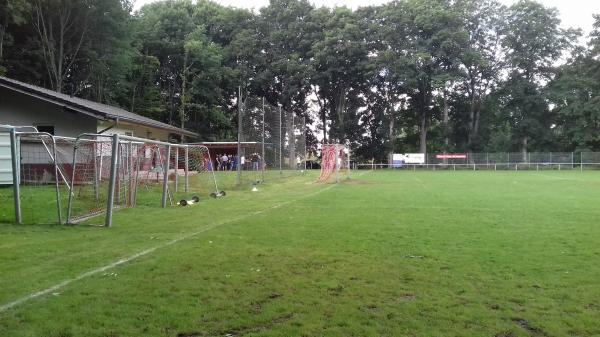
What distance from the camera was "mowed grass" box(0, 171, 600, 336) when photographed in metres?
4.36

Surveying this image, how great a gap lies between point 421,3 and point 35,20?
133 feet

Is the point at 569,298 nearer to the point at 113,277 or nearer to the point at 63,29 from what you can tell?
the point at 113,277

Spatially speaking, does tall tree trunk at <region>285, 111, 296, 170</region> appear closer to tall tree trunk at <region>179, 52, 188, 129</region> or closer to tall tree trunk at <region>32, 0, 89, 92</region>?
tall tree trunk at <region>32, 0, 89, 92</region>

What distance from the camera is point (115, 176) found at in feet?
34.3

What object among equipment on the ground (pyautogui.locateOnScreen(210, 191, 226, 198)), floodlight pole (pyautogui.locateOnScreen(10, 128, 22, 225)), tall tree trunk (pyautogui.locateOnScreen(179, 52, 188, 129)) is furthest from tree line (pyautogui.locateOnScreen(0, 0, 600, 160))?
floodlight pole (pyautogui.locateOnScreen(10, 128, 22, 225))

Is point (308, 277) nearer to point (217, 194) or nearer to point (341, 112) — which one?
point (217, 194)

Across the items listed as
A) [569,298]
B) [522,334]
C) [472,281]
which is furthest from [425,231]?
[522,334]

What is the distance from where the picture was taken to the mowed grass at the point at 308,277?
4.36 metres

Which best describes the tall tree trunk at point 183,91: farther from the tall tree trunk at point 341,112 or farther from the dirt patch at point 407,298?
the dirt patch at point 407,298

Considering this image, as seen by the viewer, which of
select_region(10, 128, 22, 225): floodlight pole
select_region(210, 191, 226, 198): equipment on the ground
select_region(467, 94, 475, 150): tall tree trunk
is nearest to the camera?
select_region(10, 128, 22, 225): floodlight pole

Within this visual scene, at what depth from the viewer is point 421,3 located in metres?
58.1

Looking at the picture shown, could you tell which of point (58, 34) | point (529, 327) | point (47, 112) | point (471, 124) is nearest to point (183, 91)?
point (58, 34)

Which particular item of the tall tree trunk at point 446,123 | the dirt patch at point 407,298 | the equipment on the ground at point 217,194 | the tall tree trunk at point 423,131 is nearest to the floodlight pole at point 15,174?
the equipment on the ground at point 217,194

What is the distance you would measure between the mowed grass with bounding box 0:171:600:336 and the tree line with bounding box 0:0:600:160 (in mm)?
42726
